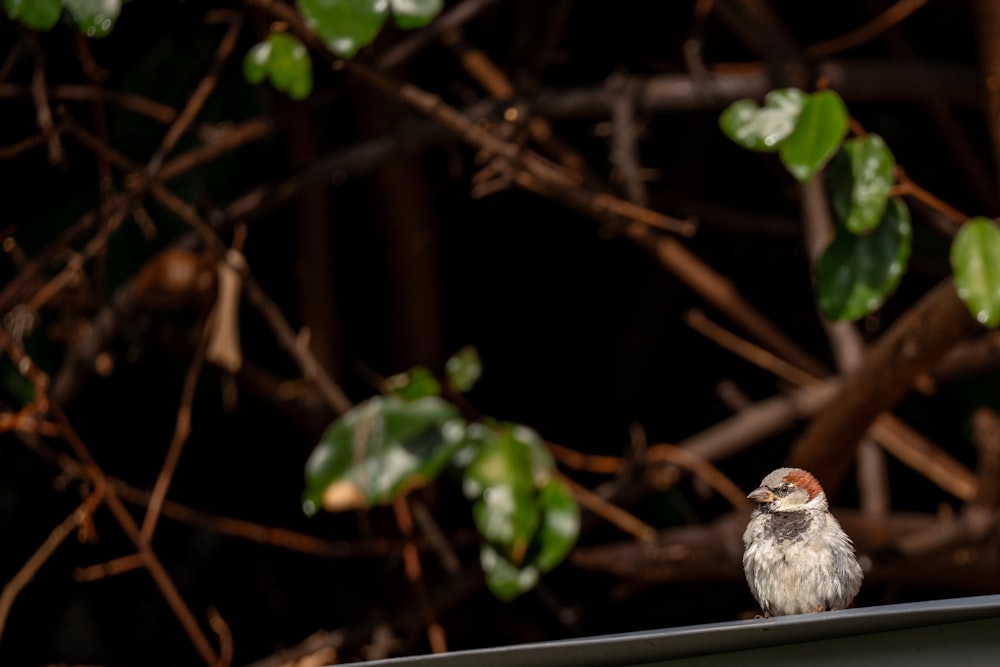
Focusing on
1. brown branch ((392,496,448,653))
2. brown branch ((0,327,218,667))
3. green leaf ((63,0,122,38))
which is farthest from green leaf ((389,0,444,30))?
brown branch ((392,496,448,653))

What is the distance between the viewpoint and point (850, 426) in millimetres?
2354

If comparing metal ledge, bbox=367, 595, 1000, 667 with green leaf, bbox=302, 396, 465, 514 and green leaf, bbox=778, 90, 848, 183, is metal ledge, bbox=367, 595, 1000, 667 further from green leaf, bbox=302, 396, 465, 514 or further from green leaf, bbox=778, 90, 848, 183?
green leaf, bbox=302, 396, 465, 514

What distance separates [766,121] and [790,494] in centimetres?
53

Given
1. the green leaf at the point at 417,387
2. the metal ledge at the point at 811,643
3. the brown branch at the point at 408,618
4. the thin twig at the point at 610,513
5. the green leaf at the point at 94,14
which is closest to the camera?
the metal ledge at the point at 811,643

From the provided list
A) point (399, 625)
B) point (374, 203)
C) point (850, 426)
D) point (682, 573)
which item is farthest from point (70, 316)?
point (850, 426)

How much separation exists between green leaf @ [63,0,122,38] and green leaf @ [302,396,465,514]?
717 mm

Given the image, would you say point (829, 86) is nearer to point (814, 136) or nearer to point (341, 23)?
point (814, 136)

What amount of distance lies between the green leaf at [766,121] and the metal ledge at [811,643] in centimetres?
105

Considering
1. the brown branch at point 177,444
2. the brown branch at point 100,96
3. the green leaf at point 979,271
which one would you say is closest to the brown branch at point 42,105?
the brown branch at point 100,96

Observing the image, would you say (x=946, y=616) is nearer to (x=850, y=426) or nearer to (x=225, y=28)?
(x=850, y=426)

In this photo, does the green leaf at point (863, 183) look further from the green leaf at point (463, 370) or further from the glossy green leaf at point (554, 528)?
the green leaf at point (463, 370)

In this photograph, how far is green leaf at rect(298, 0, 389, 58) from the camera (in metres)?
2.09

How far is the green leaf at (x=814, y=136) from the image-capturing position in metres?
1.96

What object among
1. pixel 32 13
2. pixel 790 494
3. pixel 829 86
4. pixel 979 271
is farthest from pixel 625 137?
pixel 32 13
